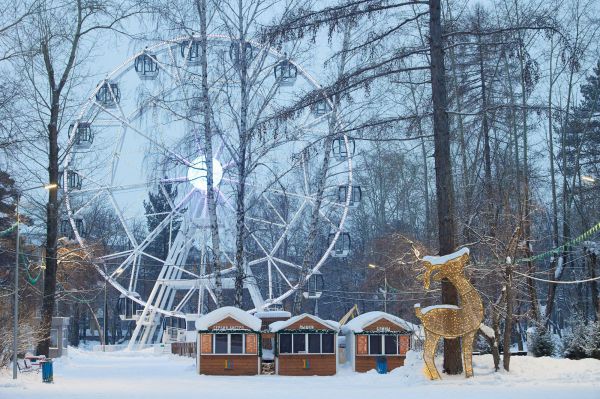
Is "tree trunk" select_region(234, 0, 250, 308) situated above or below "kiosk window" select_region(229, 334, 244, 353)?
above

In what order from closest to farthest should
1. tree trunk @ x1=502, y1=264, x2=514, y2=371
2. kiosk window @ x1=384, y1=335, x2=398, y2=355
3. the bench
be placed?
1. tree trunk @ x1=502, y1=264, x2=514, y2=371
2. the bench
3. kiosk window @ x1=384, y1=335, x2=398, y2=355

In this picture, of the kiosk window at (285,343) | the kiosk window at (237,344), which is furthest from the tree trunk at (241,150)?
the kiosk window at (285,343)

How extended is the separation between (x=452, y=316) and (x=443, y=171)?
3.15 m

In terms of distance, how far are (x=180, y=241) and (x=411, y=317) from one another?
13.8 m

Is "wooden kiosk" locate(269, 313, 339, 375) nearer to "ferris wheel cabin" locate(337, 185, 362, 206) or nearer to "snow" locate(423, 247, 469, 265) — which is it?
"ferris wheel cabin" locate(337, 185, 362, 206)

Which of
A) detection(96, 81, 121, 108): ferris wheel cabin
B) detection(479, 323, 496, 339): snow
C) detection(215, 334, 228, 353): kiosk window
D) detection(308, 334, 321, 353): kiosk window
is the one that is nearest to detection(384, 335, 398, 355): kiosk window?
detection(308, 334, 321, 353): kiosk window

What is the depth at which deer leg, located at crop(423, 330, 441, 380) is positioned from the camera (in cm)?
1906

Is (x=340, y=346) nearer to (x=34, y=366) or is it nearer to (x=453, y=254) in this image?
(x=34, y=366)

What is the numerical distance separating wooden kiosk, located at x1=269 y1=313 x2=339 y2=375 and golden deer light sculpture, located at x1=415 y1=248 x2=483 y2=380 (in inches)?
398

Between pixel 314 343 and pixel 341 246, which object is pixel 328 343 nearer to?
pixel 314 343

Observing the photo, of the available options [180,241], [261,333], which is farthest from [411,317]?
[261,333]

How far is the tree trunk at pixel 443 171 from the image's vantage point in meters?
19.7

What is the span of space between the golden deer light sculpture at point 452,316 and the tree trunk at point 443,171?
0.60 meters

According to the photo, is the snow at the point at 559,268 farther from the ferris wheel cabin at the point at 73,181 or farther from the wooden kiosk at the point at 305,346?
the ferris wheel cabin at the point at 73,181
